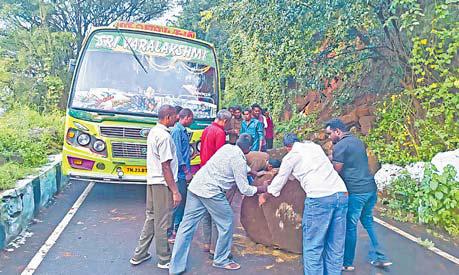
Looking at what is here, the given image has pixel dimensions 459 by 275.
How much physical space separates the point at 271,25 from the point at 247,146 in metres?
4.92

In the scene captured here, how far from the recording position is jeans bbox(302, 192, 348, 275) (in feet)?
14.0

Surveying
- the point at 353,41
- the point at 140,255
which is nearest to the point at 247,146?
the point at 140,255

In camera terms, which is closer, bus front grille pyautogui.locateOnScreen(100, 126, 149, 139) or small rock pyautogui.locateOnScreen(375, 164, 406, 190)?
bus front grille pyautogui.locateOnScreen(100, 126, 149, 139)

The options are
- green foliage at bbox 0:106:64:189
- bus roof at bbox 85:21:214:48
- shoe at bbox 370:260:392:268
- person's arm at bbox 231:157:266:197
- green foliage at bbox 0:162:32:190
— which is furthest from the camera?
bus roof at bbox 85:21:214:48

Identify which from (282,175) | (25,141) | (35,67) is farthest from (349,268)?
(35,67)

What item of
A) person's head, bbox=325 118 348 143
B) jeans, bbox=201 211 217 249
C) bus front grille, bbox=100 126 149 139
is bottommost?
jeans, bbox=201 211 217 249

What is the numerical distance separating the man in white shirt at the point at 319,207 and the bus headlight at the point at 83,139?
3635 millimetres

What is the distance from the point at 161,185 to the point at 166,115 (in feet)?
2.50

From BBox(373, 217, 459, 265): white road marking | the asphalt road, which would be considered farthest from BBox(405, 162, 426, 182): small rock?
the asphalt road

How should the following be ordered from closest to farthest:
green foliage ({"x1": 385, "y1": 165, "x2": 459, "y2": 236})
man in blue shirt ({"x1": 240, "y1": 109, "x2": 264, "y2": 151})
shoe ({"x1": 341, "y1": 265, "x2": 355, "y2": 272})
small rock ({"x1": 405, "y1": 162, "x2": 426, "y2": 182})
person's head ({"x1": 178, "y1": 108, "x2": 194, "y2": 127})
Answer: shoe ({"x1": 341, "y1": 265, "x2": 355, "y2": 272})
person's head ({"x1": 178, "y1": 108, "x2": 194, "y2": 127})
green foliage ({"x1": 385, "y1": 165, "x2": 459, "y2": 236})
small rock ({"x1": 405, "y1": 162, "x2": 426, "y2": 182})
man in blue shirt ({"x1": 240, "y1": 109, "x2": 264, "y2": 151})

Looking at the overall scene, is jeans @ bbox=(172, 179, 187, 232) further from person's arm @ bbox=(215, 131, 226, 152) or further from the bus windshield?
the bus windshield

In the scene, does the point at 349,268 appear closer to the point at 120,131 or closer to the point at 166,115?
the point at 166,115

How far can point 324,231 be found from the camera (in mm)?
4285

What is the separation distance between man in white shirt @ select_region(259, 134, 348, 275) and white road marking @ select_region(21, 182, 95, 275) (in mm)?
2915
